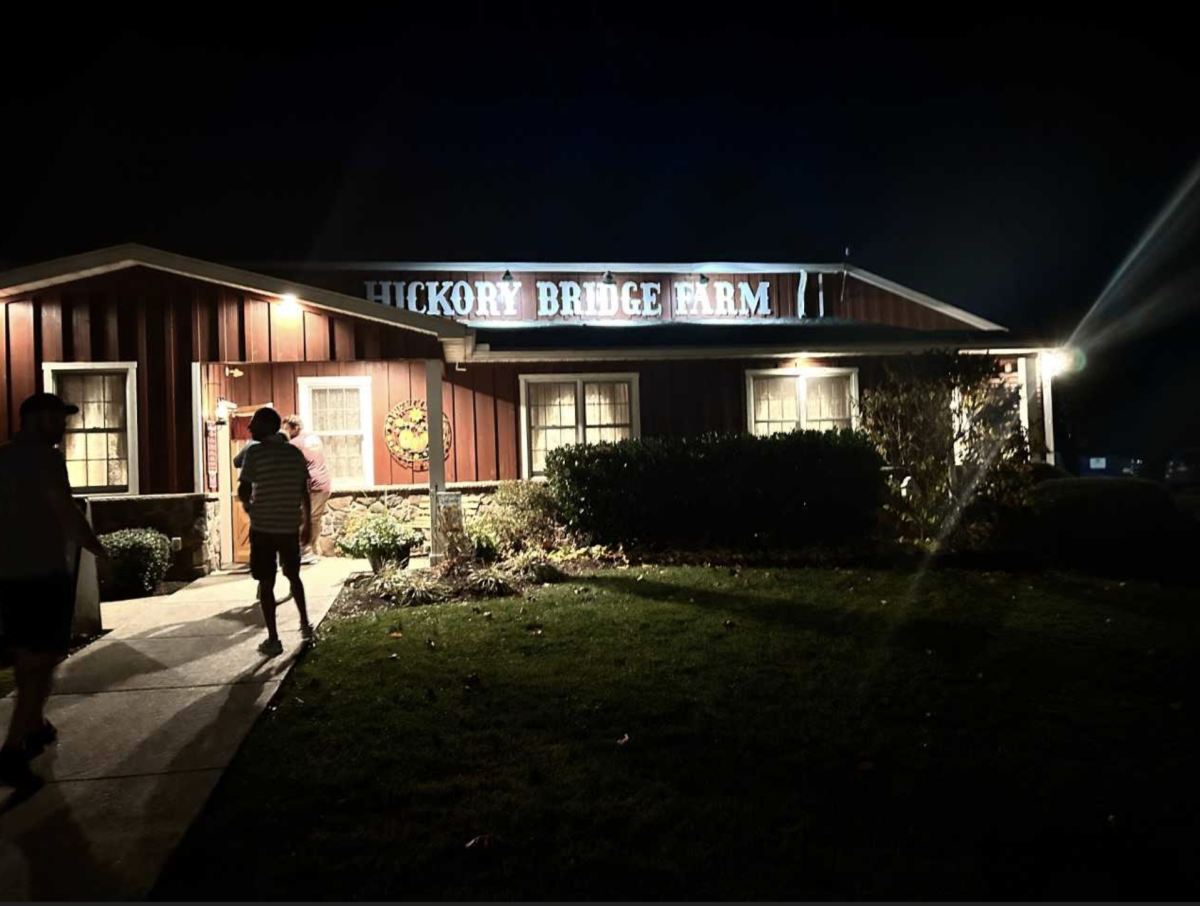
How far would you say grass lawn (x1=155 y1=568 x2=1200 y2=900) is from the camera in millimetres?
2855

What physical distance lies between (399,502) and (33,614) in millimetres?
8159

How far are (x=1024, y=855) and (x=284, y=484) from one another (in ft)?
16.6

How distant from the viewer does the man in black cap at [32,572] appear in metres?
3.82

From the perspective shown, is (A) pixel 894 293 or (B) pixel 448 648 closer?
(B) pixel 448 648

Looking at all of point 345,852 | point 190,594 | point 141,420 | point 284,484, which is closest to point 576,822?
point 345,852

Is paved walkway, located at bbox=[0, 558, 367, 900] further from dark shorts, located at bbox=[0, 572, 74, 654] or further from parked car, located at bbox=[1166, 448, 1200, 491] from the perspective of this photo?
parked car, located at bbox=[1166, 448, 1200, 491]

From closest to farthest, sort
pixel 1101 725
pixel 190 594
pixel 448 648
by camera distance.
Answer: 1. pixel 1101 725
2. pixel 448 648
3. pixel 190 594

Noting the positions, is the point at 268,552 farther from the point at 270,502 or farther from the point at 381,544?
the point at 381,544

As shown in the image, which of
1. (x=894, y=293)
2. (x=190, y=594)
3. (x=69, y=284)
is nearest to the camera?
(x=190, y=594)

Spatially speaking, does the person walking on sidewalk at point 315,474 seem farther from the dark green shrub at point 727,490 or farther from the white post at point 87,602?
the white post at point 87,602

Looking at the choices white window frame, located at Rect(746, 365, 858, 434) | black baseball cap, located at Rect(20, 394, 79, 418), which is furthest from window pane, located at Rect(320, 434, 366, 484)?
black baseball cap, located at Rect(20, 394, 79, 418)

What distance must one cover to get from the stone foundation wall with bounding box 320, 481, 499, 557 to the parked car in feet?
52.1

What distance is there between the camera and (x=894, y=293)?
16.2 m

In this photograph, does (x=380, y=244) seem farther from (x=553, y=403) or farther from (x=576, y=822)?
(x=576, y=822)
